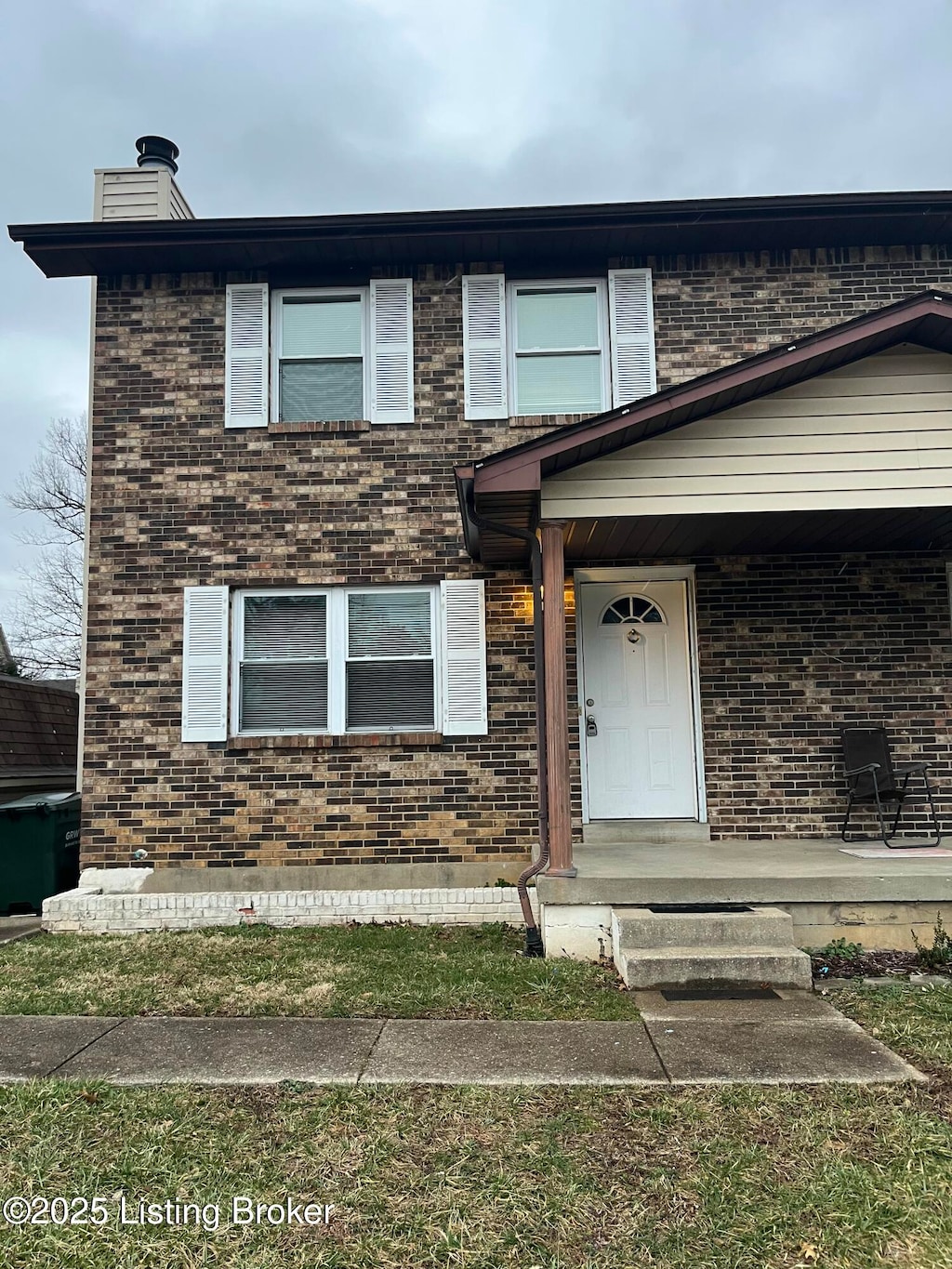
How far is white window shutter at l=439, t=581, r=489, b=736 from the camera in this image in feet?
23.6

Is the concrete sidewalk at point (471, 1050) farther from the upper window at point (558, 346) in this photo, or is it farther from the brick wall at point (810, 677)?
the upper window at point (558, 346)

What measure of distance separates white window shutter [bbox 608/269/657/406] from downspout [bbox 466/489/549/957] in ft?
6.72

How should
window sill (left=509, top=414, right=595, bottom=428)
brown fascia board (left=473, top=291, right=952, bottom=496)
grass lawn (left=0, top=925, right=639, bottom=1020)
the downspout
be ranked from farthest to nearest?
window sill (left=509, top=414, right=595, bottom=428), the downspout, brown fascia board (left=473, top=291, right=952, bottom=496), grass lawn (left=0, top=925, right=639, bottom=1020)

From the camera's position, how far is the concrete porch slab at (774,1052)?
3.67 meters

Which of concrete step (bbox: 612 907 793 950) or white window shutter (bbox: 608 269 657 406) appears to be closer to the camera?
concrete step (bbox: 612 907 793 950)

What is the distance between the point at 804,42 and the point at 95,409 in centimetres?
4664

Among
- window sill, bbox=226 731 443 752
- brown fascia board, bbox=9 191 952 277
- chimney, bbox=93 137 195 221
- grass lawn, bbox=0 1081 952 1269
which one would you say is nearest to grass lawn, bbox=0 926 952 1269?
grass lawn, bbox=0 1081 952 1269

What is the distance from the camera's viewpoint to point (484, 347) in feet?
24.8

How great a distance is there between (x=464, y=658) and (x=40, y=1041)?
3.96m

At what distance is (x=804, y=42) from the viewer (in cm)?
4188

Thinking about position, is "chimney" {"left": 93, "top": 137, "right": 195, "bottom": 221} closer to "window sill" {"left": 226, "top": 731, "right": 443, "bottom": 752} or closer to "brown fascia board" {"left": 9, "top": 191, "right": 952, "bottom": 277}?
"brown fascia board" {"left": 9, "top": 191, "right": 952, "bottom": 277}

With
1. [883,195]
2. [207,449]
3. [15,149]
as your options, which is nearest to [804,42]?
[15,149]

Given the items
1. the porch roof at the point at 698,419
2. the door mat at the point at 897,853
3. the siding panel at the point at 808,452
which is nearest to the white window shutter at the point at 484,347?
the porch roof at the point at 698,419

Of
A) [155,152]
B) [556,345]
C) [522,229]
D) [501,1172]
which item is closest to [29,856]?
[501,1172]
